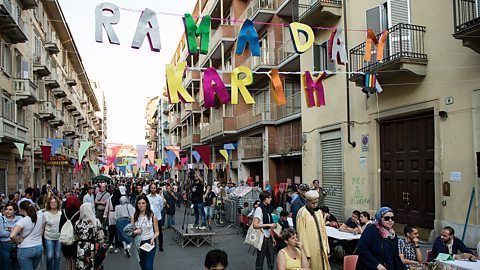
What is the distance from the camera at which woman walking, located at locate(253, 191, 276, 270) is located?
25.7 ft

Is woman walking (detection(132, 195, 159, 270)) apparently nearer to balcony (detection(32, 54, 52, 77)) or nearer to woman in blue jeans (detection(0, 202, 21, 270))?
woman in blue jeans (detection(0, 202, 21, 270))

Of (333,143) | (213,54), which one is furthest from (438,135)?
(213,54)

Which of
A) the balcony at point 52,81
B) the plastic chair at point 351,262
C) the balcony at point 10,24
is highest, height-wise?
the balcony at point 10,24

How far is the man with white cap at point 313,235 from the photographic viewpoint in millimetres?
6055

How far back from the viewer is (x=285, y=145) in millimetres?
23562

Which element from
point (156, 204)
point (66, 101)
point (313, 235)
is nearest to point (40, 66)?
point (66, 101)

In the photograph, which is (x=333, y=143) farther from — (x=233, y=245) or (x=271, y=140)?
(x=271, y=140)

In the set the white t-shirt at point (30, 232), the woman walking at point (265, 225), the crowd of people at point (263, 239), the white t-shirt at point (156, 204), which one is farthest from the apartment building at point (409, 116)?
the white t-shirt at point (30, 232)

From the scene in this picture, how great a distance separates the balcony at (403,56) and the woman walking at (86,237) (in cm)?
886

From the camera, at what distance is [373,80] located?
12969 mm

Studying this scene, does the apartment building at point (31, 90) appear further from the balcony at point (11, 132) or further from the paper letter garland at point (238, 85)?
the paper letter garland at point (238, 85)

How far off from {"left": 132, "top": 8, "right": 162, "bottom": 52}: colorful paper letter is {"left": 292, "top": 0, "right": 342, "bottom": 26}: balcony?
8.53 metres

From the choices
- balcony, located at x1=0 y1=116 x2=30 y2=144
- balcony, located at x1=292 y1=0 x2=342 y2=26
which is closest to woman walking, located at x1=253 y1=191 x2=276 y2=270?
balcony, located at x1=292 y1=0 x2=342 y2=26

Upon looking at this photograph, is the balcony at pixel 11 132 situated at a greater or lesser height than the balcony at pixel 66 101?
lesser
